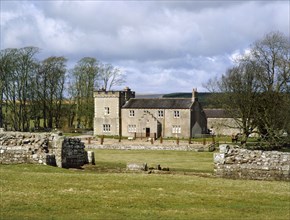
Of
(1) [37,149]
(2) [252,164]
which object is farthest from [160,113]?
(2) [252,164]

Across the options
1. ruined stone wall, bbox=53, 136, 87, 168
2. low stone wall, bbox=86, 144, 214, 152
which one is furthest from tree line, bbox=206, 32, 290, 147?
ruined stone wall, bbox=53, 136, 87, 168

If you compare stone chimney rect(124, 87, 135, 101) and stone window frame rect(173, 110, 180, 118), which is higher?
stone chimney rect(124, 87, 135, 101)

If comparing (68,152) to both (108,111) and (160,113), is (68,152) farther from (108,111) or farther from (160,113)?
(108,111)

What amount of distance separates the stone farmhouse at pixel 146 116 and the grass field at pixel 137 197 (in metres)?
A: 66.3

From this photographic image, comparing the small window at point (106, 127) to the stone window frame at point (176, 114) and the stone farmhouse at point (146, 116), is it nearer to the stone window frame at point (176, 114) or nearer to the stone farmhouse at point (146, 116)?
the stone farmhouse at point (146, 116)

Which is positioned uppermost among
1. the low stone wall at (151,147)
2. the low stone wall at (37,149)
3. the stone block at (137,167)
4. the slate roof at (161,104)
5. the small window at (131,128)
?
the slate roof at (161,104)

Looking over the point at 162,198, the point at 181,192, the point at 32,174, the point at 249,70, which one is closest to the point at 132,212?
the point at 162,198

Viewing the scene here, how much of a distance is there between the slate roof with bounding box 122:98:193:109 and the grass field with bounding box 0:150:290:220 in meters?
67.1

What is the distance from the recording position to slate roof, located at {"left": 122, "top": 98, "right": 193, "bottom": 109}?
90562mm

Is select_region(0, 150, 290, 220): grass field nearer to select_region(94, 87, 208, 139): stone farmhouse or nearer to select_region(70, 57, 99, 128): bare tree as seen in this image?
select_region(94, 87, 208, 139): stone farmhouse

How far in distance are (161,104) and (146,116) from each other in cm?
389

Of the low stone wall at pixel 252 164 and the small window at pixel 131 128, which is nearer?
the low stone wall at pixel 252 164

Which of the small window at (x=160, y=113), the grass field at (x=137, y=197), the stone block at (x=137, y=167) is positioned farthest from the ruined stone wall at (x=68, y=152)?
the small window at (x=160, y=113)

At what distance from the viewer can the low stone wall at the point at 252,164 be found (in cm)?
2358
